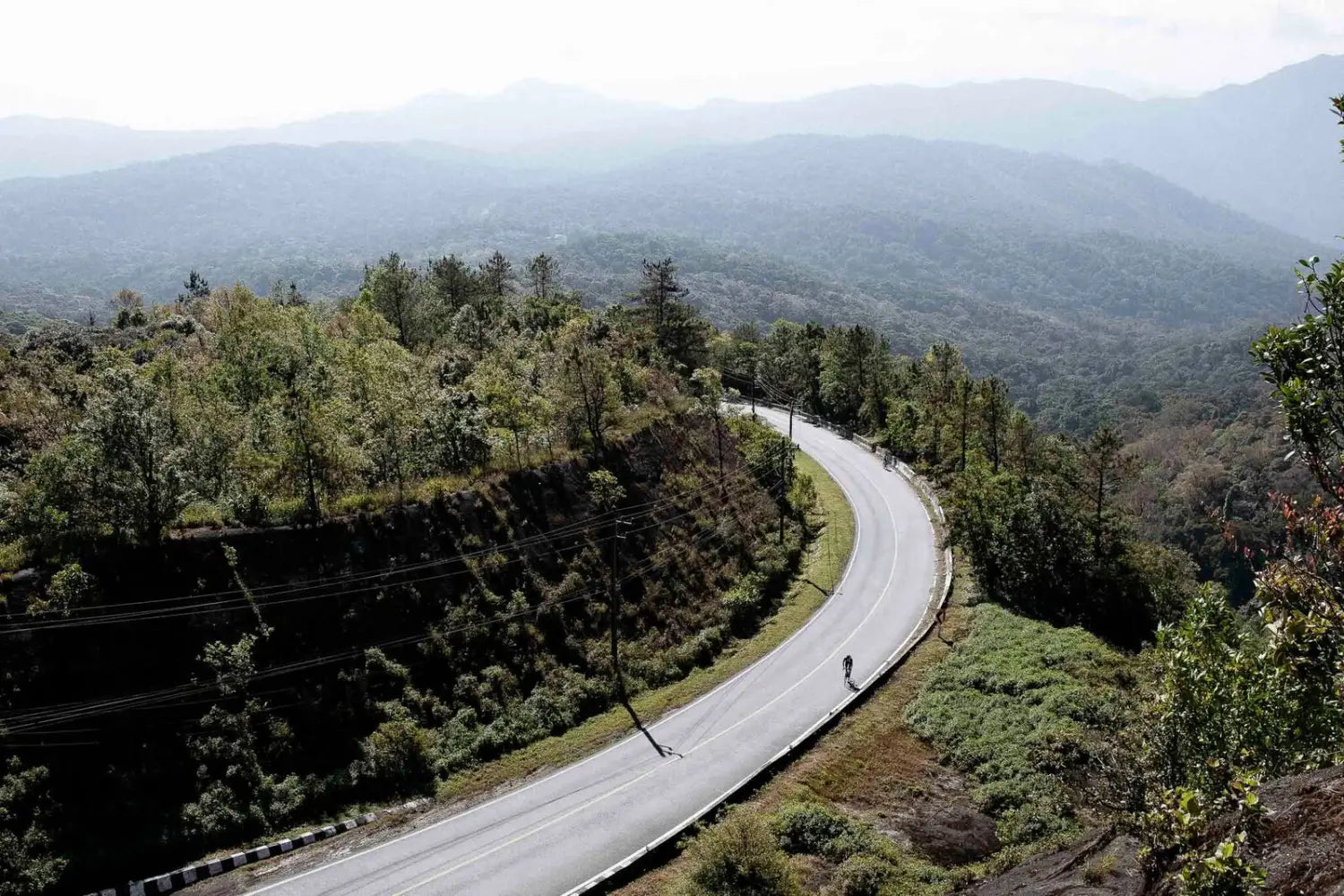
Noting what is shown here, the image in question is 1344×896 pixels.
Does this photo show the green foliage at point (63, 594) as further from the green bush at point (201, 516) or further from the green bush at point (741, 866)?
the green bush at point (741, 866)

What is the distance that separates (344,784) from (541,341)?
3542 cm

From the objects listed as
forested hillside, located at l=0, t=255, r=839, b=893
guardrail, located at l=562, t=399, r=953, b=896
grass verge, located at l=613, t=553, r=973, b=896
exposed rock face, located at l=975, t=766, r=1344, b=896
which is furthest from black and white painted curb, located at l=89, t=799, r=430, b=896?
exposed rock face, located at l=975, t=766, r=1344, b=896

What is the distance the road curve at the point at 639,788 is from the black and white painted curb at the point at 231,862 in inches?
57.9

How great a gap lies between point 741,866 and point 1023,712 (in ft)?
57.1

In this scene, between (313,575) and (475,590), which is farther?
(475,590)

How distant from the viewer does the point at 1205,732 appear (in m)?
13.0

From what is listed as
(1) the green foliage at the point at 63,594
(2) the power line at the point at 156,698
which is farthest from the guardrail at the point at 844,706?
(1) the green foliage at the point at 63,594

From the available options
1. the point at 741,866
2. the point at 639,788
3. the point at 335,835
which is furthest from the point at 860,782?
the point at 335,835

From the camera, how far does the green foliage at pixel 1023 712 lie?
25370 millimetres

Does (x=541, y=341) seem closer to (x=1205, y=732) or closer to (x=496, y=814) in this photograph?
(x=496, y=814)

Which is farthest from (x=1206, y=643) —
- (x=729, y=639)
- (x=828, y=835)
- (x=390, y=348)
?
(x=390, y=348)

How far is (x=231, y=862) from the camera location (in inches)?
901

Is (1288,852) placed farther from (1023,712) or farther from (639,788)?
(1023,712)

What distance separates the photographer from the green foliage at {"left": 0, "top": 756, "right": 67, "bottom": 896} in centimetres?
2064
